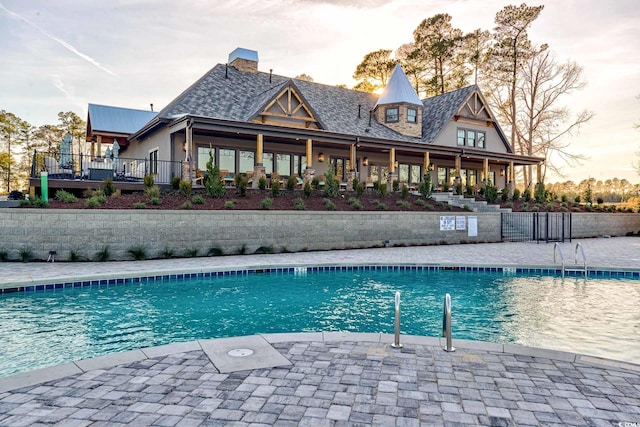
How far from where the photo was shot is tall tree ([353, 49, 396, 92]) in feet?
130

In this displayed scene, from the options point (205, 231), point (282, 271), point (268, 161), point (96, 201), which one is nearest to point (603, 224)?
point (268, 161)

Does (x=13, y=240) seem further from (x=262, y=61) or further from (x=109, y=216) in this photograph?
(x=262, y=61)

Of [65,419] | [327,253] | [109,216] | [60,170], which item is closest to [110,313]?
[65,419]

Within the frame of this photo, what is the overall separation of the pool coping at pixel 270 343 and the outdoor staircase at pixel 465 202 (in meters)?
18.1

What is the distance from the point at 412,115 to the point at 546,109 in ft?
58.5

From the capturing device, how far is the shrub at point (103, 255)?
40.6 ft

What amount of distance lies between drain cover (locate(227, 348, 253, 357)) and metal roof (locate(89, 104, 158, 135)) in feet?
83.8

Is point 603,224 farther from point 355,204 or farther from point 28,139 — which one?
point 28,139

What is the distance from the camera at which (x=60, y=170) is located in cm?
1692

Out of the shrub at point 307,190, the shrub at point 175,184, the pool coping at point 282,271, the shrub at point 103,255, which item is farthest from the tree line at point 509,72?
the shrub at point 103,255

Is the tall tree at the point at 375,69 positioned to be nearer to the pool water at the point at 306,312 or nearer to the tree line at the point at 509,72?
the tree line at the point at 509,72

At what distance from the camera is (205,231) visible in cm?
1398

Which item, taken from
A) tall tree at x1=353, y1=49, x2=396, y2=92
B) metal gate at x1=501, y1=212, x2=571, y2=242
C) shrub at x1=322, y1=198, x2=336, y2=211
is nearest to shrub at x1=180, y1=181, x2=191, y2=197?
shrub at x1=322, y1=198, x2=336, y2=211

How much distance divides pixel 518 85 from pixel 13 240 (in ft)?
127
